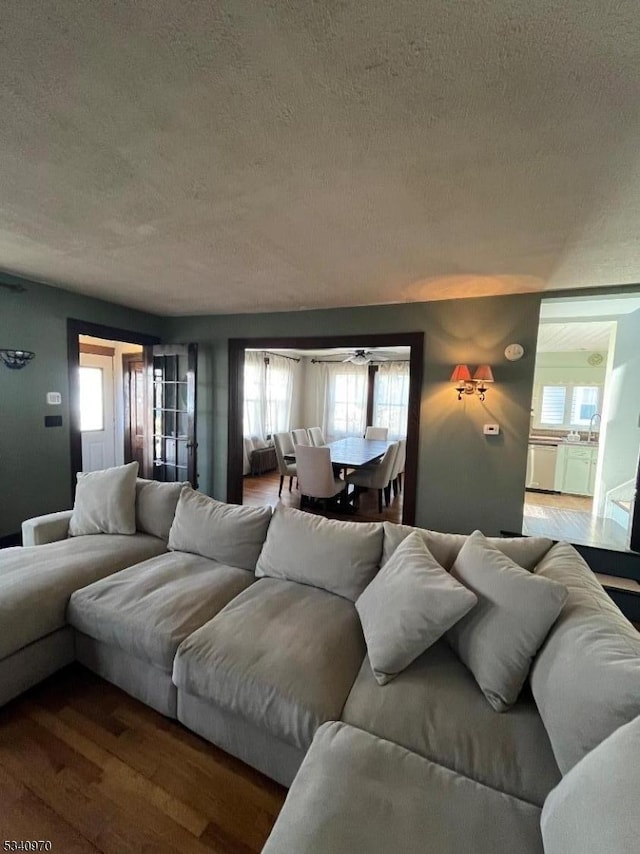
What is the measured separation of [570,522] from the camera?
4.12 meters

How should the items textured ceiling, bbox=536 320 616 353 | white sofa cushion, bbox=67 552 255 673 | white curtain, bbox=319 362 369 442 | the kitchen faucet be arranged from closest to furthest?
white sofa cushion, bbox=67 552 255 673
textured ceiling, bbox=536 320 616 353
the kitchen faucet
white curtain, bbox=319 362 369 442

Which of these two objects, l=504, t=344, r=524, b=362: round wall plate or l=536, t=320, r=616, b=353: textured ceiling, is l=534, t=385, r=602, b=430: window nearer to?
l=536, t=320, r=616, b=353: textured ceiling

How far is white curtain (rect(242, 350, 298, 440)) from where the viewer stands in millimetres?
7055

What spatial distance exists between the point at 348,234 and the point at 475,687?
7.36ft

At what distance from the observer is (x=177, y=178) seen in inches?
63.1

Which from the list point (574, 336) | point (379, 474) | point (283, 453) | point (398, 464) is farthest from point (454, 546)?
point (574, 336)

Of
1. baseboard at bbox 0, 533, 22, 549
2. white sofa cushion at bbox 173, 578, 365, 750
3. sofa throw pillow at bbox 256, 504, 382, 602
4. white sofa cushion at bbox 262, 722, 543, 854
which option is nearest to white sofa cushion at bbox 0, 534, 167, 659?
white sofa cushion at bbox 173, 578, 365, 750

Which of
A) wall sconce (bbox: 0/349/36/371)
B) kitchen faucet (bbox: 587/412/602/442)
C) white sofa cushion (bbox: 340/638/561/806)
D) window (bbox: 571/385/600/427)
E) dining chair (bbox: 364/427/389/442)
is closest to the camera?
white sofa cushion (bbox: 340/638/561/806)

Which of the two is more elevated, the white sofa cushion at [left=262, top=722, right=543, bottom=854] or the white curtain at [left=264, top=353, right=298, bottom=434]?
the white curtain at [left=264, top=353, right=298, bottom=434]

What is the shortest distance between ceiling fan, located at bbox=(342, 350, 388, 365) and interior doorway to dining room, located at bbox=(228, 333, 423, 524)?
0.03 metres

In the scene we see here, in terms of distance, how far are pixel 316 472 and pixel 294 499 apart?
4.05 ft

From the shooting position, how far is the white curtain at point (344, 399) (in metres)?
8.24

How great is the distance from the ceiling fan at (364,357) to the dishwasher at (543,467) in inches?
122

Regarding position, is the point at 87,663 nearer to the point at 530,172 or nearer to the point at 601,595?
the point at 601,595
